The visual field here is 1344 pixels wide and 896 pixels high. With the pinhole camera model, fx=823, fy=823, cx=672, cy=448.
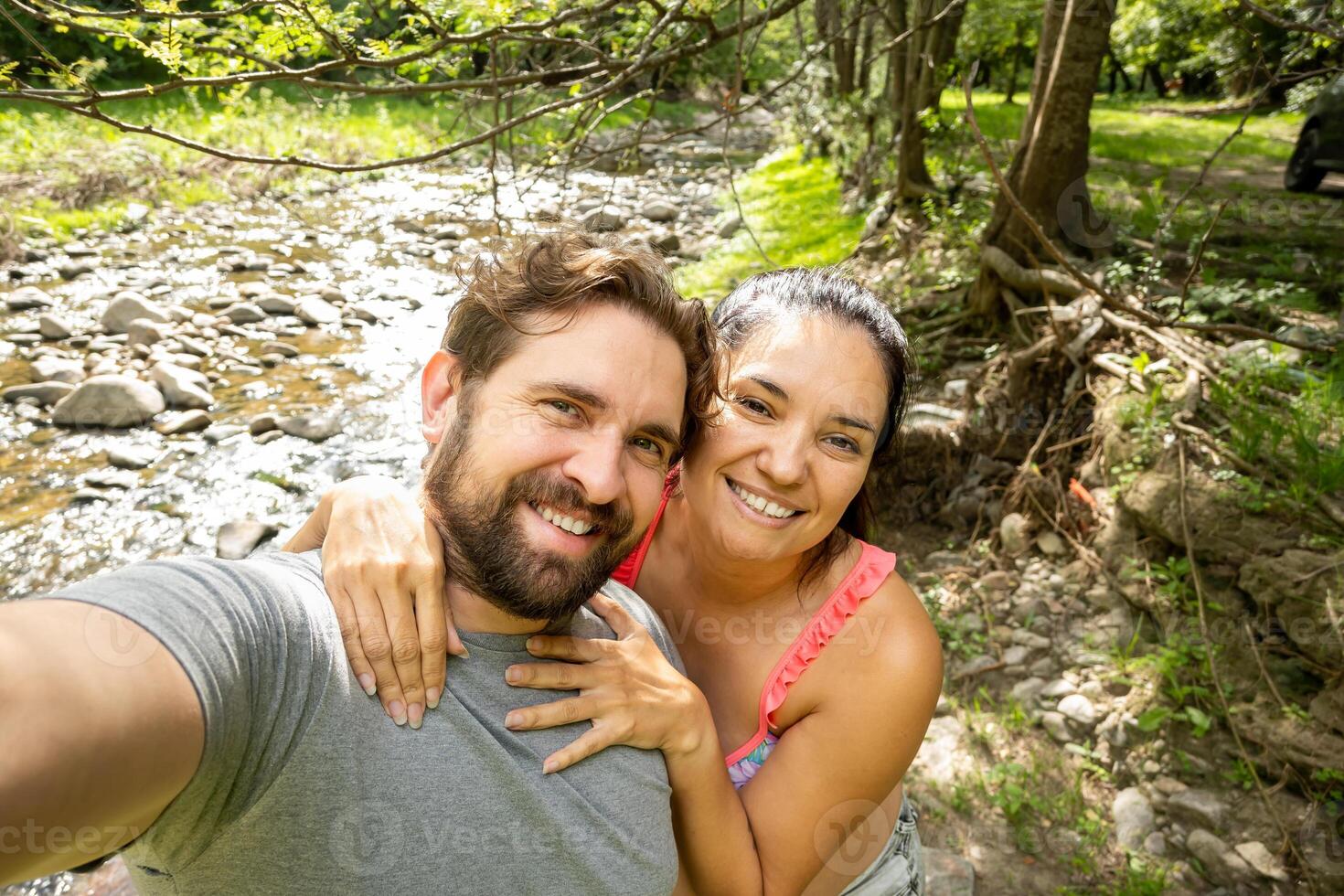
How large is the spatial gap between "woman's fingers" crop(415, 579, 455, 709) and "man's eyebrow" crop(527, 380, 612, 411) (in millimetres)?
411

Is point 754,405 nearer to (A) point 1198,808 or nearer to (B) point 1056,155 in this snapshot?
(A) point 1198,808

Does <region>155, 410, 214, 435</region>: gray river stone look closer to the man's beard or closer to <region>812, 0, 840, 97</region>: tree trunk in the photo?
<region>812, 0, 840, 97</region>: tree trunk

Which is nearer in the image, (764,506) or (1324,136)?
A: (764,506)

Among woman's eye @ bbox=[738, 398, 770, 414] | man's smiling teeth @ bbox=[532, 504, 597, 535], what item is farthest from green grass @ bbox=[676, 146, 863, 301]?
man's smiling teeth @ bbox=[532, 504, 597, 535]

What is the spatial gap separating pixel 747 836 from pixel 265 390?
6.34m

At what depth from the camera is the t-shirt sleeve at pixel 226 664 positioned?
3.44 feet

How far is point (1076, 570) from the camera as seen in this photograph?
432cm

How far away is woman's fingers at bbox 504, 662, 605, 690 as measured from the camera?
4.86 feet

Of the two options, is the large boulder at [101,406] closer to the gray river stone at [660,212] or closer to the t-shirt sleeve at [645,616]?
the t-shirt sleeve at [645,616]

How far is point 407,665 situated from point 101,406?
6240 mm

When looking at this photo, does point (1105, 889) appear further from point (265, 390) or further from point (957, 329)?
point (265, 390)

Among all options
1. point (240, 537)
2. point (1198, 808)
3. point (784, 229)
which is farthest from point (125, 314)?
point (1198, 808)

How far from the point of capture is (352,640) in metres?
1.33

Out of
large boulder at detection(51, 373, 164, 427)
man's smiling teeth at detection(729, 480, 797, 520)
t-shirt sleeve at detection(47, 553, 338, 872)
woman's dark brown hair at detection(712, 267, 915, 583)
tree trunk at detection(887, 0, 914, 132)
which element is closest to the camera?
t-shirt sleeve at detection(47, 553, 338, 872)
